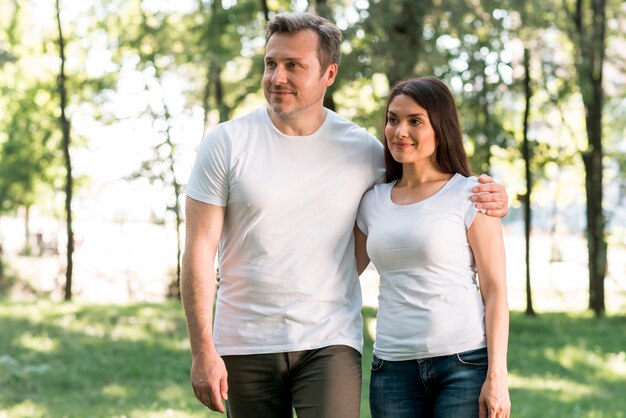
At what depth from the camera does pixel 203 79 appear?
23.5m

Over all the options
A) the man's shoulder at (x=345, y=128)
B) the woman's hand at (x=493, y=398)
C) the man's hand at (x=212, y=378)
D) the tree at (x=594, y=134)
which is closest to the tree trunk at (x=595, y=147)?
the tree at (x=594, y=134)

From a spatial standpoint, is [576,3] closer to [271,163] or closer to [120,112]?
[120,112]

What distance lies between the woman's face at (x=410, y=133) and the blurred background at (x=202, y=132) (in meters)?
5.29

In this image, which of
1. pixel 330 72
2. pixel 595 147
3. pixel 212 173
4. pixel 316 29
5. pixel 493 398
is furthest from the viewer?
pixel 595 147

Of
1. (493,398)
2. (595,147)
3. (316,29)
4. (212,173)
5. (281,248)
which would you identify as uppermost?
(316,29)

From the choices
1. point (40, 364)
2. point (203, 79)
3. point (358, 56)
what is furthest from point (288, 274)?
point (203, 79)

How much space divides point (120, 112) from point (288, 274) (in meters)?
21.0

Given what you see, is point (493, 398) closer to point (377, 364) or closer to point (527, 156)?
point (377, 364)

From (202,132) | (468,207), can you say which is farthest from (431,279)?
(202,132)

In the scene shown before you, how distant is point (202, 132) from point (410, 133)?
20.8 m

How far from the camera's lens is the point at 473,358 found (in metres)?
3.79

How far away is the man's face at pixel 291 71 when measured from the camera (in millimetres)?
4023

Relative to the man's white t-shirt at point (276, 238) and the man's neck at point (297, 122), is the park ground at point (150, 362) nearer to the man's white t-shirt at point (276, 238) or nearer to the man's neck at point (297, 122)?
the man's white t-shirt at point (276, 238)

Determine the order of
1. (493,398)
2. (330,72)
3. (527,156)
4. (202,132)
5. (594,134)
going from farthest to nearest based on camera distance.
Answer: (202,132) < (594,134) < (527,156) < (330,72) < (493,398)
